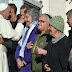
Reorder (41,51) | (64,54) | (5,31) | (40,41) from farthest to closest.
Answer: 1. (5,31)
2. (40,41)
3. (41,51)
4. (64,54)

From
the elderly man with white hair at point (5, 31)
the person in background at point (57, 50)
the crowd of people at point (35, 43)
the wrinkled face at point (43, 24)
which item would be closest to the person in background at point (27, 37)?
the crowd of people at point (35, 43)

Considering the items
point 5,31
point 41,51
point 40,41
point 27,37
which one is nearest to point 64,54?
point 41,51

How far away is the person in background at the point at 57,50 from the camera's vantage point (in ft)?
11.7

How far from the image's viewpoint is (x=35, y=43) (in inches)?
165

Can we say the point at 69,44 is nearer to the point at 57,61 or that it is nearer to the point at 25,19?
the point at 57,61

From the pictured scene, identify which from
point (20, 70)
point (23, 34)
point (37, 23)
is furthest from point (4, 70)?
point (37, 23)

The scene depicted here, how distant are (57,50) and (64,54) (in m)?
0.13

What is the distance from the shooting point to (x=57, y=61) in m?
3.62

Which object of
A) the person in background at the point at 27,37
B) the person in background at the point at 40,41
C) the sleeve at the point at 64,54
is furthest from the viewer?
the person in background at the point at 27,37

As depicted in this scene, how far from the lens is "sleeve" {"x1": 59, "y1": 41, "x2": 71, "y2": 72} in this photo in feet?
11.7

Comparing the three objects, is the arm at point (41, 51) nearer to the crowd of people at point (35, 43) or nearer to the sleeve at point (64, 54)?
the crowd of people at point (35, 43)

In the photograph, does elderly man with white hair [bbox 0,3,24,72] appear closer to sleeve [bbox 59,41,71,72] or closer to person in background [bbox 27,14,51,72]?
person in background [bbox 27,14,51,72]

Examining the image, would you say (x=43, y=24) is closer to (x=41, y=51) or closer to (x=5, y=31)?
(x=41, y=51)

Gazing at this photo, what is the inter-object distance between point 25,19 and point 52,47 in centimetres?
111
